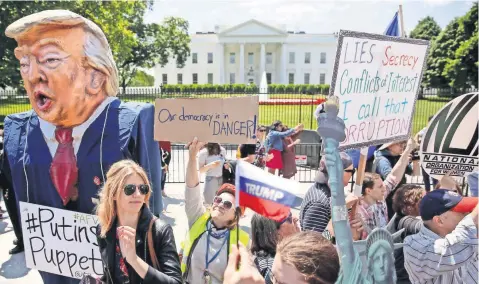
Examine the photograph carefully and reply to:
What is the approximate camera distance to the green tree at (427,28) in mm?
50531

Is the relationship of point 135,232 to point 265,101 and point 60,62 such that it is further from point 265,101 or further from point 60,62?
point 265,101

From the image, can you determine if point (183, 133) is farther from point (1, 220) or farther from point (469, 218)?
point (1, 220)

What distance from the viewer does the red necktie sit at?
3.12 meters

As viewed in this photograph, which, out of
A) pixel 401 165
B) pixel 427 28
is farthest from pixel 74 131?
pixel 427 28

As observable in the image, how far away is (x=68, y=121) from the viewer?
123 inches

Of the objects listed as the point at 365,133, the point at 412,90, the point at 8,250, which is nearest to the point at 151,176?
the point at 365,133

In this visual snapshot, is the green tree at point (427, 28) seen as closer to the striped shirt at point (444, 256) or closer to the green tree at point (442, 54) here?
the green tree at point (442, 54)

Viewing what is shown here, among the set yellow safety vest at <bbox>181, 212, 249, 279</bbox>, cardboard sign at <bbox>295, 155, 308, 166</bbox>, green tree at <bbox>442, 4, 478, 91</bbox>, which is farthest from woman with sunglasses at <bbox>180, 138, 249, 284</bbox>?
green tree at <bbox>442, 4, 478, 91</bbox>

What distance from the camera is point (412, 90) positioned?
3238 mm

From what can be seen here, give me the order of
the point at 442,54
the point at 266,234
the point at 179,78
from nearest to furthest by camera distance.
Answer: the point at 266,234, the point at 442,54, the point at 179,78

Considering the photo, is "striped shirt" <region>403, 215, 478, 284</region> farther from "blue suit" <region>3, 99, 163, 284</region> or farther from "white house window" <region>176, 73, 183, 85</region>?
"white house window" <region>176, 73, 183, 85</region>

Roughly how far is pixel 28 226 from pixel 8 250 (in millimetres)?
2697

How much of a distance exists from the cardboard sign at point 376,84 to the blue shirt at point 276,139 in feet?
13.6

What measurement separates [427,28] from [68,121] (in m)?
55.7
